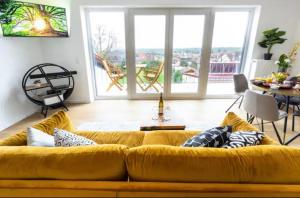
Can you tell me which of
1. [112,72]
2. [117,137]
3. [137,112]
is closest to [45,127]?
[117,137]

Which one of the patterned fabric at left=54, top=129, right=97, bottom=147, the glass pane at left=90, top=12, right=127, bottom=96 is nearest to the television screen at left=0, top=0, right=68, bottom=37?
the glass pane at left=90, top=12, right=127, bottom=96

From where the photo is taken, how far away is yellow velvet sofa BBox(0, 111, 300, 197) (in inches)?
33.2

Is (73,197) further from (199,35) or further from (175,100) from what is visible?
(199,35)

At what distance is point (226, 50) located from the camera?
166 inches

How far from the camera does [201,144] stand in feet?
3.68

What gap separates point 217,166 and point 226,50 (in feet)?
13.1

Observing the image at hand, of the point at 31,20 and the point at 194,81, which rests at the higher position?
the point at 31,20

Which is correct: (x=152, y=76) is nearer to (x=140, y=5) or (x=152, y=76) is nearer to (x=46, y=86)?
(x=140, y=5)

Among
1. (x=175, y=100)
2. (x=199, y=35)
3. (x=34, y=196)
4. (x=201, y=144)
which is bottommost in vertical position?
(x=175, y=100)

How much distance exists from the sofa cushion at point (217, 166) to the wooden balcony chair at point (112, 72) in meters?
3.62

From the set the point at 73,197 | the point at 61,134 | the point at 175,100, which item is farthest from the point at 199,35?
the point at 73,197

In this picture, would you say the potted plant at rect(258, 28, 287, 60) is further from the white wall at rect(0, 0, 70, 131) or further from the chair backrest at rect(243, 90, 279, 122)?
the white wall at rect(0, 0, 70, 131)

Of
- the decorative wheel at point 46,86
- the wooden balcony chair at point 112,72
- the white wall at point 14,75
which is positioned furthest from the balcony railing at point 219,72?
the white wall at point 14,75

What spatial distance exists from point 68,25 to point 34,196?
11.8ft
